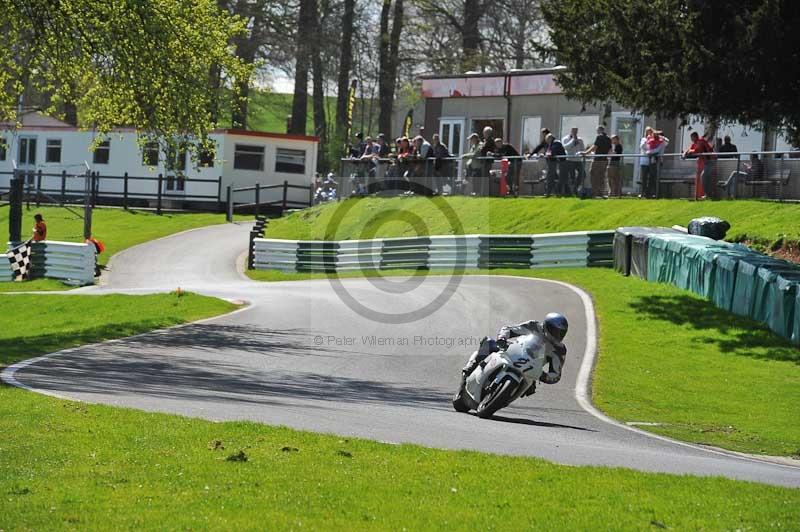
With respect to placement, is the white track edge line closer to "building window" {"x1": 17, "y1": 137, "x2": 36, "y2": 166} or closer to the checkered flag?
the checkered flag

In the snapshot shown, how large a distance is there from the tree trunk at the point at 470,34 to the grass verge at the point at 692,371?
3791cm

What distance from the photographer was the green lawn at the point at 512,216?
2495cm

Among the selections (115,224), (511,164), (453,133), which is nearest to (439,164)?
(511,164)

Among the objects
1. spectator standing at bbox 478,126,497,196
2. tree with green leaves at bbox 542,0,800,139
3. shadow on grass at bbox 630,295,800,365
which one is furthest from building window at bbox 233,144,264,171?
shadow on grass at bbox 630,295,800,365

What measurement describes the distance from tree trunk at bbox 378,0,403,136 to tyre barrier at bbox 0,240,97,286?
2811cm

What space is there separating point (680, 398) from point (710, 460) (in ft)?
16.0

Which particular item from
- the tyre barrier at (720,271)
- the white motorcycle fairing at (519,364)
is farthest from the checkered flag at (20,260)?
the white motorcycle fairing at (519,364)

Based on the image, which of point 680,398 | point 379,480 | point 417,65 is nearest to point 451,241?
point 680,398

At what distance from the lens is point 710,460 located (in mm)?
10430

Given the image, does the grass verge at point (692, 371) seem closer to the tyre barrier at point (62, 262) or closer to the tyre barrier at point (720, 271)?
the tyre barrier at point (720, 271)

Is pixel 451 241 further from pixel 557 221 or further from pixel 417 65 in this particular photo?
pixel 417 65

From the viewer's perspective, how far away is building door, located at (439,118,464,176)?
4125cm

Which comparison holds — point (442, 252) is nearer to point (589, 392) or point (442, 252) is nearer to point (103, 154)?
point (589, 392)

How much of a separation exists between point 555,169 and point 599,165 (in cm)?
162
